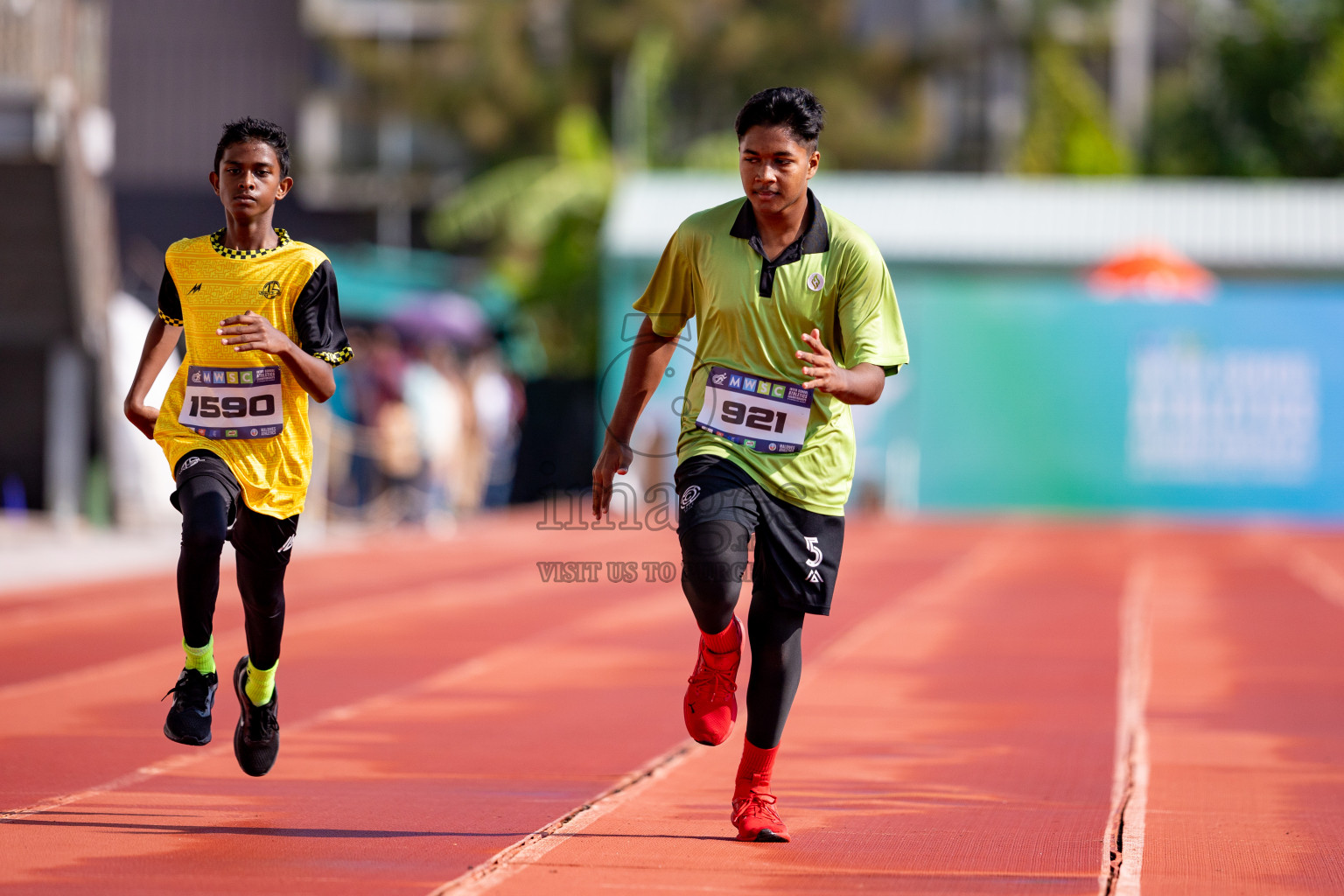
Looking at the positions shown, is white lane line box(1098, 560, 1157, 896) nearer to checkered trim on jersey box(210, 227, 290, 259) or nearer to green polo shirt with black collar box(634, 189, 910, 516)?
green polo shirt with black collar box(634, 189, 910, 516)

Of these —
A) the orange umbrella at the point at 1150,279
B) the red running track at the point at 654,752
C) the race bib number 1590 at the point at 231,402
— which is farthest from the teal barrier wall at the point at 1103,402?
the race bib number 1590 at the point at 231,402

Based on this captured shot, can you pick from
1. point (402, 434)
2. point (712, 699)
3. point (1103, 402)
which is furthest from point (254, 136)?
point (1103, 402)

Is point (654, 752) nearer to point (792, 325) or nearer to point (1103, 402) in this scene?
point (792, 325)

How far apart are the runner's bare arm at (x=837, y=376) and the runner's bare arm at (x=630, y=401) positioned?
0.55 m

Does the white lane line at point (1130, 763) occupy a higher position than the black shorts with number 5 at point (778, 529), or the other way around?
the black shorts with number 5 at point (778, 529)

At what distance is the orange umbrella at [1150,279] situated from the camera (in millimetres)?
24875

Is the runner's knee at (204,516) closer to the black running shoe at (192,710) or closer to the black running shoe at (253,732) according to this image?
the black running shoe at (192,710)

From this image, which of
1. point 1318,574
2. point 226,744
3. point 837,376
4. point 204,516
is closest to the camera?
point 837,376

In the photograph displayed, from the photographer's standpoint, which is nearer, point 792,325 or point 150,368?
point 792,325

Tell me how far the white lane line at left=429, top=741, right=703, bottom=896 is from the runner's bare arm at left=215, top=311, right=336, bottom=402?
4.29 ft

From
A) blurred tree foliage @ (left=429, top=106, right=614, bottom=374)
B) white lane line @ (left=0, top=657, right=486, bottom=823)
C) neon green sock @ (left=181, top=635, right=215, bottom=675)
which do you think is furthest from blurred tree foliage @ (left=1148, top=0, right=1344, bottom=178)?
neon green sock @ (left=181, top=635, right=215, bottom=675)

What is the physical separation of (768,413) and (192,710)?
1.78 meters

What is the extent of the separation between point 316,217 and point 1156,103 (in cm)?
1962

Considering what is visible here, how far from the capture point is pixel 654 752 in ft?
23.2
